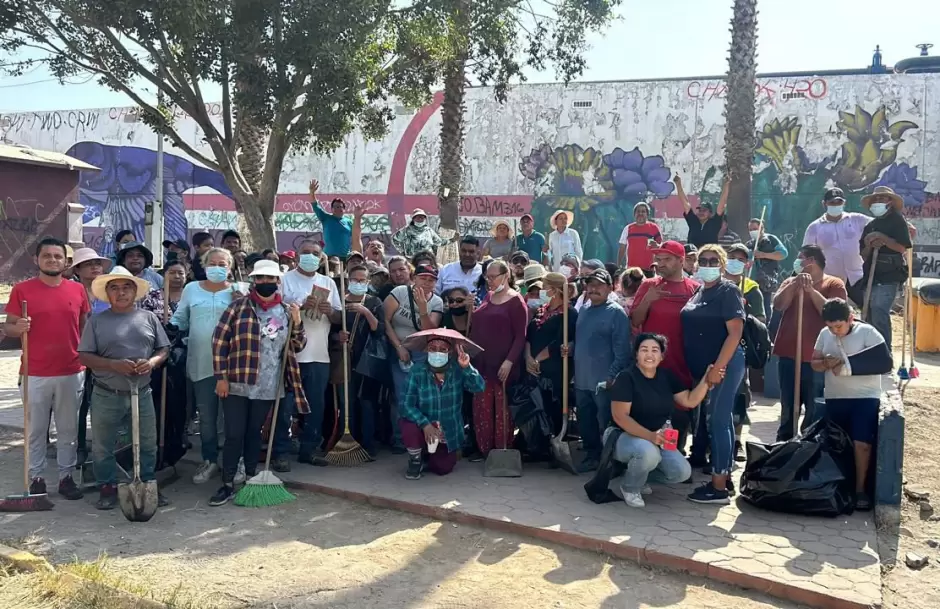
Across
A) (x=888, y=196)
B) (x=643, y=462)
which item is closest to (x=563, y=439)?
(x=643, y=462)

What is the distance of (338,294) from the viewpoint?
7.21m

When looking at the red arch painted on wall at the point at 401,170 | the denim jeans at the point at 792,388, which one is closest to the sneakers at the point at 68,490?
the denim jeans at the point at 792,388

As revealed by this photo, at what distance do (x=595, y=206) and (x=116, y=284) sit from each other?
56.2 ft

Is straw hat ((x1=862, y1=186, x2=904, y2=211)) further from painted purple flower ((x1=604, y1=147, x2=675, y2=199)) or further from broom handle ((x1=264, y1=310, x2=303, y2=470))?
painted purple flower ((x1=604, y1=147, x2=675, y2=199))

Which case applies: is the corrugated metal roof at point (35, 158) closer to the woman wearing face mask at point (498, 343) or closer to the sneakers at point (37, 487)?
the sneakers at point (37, 487)

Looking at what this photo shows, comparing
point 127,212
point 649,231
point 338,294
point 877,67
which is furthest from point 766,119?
point 127,212

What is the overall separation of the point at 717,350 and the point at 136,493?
169 inches

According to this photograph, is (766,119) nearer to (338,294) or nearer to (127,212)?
(338,294)

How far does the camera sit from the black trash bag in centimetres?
557

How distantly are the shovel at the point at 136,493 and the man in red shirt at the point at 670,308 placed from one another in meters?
3.86

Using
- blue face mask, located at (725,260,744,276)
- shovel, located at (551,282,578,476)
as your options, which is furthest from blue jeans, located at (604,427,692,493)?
blue face mask, located at (725,260,744,276)

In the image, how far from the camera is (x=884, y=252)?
8352 mm

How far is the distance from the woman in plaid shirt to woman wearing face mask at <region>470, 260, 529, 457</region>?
23 cm

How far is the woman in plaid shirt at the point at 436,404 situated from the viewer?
6598 millimetres
